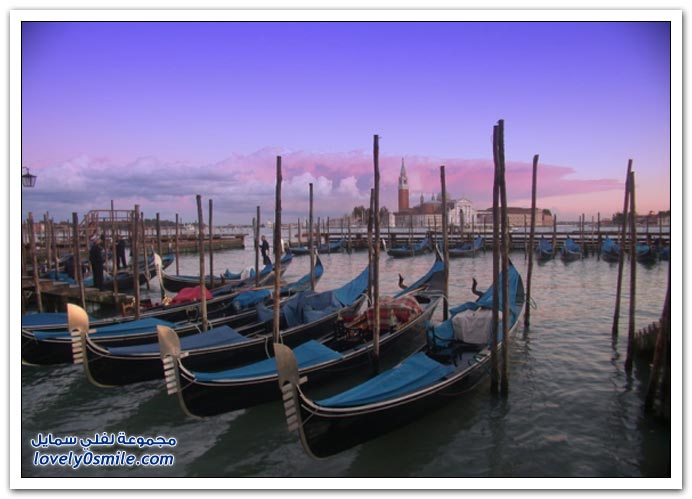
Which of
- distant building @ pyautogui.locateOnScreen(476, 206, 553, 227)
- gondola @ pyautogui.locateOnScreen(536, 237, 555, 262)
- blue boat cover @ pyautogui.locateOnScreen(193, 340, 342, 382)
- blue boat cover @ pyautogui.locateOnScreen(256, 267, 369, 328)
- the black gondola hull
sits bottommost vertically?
the black gondola hull

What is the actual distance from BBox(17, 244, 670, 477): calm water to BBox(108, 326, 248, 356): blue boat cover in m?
0.52

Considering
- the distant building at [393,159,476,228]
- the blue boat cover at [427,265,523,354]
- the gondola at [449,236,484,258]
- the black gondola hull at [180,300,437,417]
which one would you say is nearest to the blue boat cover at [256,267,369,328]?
the black gondola hull at [180,300,437,417]

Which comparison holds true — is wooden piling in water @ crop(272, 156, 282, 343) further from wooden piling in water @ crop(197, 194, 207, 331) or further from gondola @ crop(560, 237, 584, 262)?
gondola @ crop(560, 237, 584, 262)

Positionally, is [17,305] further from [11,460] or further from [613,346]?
[613,346]

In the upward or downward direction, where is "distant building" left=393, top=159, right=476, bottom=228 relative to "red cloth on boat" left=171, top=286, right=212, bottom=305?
upward

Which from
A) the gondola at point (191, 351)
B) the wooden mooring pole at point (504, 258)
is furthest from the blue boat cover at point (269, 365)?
the wooden mooring pole at point (504, 258)

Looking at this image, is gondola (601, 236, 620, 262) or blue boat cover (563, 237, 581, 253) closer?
gondola (601, 236, 620, 262)

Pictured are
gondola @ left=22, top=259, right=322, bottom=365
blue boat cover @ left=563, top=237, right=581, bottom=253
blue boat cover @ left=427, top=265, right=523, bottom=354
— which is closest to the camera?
blue boat cover @ left=427, top=265, right=523, bottom=354

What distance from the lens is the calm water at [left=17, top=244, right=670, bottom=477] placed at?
15.0 ft

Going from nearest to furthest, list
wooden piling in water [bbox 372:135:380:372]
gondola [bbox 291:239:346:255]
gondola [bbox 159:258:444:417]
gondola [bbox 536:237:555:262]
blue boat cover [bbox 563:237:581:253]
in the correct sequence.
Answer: gondola [bbox 159:258:444:417] < wooden piling in water [bbox 372:135:380:372] < gondola [bbox 536:237:555:262] < blue boat cover [bbox 563:237:581:253] < gondola [bbox 291:239:346:255]

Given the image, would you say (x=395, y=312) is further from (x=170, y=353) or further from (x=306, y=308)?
(x=170, y=353)

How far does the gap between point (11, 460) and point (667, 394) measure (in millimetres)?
6058

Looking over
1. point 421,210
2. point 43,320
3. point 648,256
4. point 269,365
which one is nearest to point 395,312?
point 269,365
